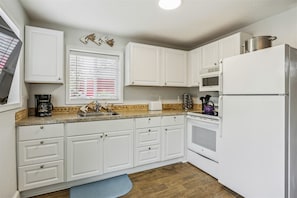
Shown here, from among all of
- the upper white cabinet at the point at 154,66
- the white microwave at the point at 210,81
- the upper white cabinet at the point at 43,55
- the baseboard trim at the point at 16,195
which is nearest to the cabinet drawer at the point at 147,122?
the upper white cabinet at the point at 154,66

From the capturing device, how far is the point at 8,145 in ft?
5.10

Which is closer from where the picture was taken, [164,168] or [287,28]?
[287,28]

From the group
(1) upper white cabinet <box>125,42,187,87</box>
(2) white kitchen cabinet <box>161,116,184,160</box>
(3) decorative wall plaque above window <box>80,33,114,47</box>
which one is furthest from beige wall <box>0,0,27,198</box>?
(2) white kitchen cabinet <box>161,116,184,160</box>

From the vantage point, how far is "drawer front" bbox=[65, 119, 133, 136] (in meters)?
2.03

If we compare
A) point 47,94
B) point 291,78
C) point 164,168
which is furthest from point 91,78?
point 291,78

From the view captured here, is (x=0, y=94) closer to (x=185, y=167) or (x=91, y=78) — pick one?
(x=91, y=78)

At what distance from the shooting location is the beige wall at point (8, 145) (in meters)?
1.41

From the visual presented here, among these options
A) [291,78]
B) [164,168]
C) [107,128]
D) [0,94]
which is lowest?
[164,168]

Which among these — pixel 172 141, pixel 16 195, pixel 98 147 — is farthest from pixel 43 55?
pixel 172 141

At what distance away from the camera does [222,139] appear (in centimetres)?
209

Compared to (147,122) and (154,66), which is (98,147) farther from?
(154,66)

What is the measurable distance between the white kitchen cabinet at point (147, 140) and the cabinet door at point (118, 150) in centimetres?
11

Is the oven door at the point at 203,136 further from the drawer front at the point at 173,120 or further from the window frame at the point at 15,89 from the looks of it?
the window frame at the point at 15,89

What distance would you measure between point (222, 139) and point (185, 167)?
91 centimetres
